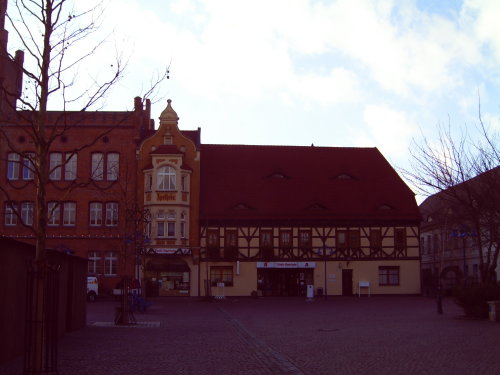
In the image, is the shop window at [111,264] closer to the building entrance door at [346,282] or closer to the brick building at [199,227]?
the brick building at [199,227]

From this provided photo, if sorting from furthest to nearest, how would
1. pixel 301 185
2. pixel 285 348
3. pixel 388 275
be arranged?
pixel 301 185, pixel 388 275, pixel 285 348

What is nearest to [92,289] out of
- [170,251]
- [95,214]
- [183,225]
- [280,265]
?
[170,251]

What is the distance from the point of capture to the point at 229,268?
55812 millimetres

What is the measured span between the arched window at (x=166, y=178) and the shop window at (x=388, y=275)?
17.0 meters

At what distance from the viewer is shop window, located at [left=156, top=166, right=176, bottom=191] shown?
2188 inches

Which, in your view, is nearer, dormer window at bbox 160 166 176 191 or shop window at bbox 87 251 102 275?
shop window at bbox 87 251 102 275

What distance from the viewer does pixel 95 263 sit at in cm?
5531

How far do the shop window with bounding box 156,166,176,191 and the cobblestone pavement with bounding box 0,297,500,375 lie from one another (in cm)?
2879

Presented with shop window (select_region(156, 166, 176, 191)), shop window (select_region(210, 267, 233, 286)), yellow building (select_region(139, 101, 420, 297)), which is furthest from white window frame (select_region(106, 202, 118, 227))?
shop window (select_region(210, 267, 233, 286))

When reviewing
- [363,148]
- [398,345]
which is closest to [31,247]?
[398,345]

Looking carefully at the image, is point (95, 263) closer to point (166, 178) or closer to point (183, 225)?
point (183, 225)

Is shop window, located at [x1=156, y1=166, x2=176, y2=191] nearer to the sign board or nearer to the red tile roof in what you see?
the red tile roof

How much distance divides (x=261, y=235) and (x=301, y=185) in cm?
607

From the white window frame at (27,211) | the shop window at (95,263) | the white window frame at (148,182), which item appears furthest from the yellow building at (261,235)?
the white window frame at (27,211)
